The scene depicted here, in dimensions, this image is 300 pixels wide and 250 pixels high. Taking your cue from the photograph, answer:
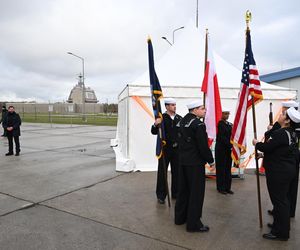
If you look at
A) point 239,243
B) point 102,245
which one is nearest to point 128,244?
point 102,245

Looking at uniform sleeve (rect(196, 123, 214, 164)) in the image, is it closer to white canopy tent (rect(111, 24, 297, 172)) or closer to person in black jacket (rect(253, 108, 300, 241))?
person in black jacket (rect(253, 108, 300, 241))

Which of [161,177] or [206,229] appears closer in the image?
[206,229]

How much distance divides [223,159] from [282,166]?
217 cm

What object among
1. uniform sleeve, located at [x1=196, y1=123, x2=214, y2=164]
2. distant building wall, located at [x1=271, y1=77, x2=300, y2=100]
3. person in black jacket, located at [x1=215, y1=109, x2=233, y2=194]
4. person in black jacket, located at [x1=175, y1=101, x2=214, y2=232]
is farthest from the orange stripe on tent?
distant building wall, located at [x1=271, y1=77, x2=300, y2=100]

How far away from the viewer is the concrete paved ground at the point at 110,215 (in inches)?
137

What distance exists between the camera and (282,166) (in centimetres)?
350

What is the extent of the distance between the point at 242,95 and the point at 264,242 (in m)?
2.27

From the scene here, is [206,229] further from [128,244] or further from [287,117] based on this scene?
[287,117]

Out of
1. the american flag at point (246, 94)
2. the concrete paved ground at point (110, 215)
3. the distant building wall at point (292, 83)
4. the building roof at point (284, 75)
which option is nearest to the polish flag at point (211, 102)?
the american flag at point (246, 94)

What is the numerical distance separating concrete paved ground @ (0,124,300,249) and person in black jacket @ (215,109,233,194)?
0.72 feet

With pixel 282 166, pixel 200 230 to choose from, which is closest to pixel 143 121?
pixel 200 230

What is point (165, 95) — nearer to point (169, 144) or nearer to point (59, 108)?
point (169, 144)

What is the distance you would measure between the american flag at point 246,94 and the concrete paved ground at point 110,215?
120cm

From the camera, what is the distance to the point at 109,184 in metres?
6.23
